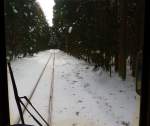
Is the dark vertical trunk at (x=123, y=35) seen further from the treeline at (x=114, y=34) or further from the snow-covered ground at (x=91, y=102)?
the snow-covered ground at (x=91, y=102)

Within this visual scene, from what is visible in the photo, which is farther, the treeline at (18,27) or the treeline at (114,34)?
the treeline at (114,34)

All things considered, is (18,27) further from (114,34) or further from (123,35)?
(123,35)

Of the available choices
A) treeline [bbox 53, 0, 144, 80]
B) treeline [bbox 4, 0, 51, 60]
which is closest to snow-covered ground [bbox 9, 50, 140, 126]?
treeline [bbox 53, 0, 144, 80]

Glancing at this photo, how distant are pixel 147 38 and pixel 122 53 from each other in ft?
38.3

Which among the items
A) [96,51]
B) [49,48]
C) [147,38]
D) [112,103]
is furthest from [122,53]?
[49,48]

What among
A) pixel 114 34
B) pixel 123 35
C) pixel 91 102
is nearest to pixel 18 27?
pixel 114 34

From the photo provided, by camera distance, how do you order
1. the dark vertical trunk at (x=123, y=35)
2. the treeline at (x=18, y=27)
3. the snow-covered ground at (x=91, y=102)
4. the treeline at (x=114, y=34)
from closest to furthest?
1. the treeline at (x=18, y=27)
2. the snow-covered ground at (x=91, y=102)
3. the treeline at (x=114, y=34)
4. the dark vertical trunk at (x=123, y=35)

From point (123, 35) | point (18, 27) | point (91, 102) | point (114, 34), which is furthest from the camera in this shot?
point (18, 27)

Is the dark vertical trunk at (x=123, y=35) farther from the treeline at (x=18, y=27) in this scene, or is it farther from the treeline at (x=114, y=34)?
the treeline at (x=18, y=27)

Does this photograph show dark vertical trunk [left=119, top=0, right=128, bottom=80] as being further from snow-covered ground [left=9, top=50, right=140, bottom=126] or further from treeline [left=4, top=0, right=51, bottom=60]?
treeline [left=4, top=0, right=51, bottom=60]

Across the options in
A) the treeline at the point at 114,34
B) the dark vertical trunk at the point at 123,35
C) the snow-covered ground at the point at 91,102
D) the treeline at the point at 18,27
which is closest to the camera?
the treeline at the point at 18,27

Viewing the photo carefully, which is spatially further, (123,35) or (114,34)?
(114,34)

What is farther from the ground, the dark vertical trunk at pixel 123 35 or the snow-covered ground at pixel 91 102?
the dark vertical trunk at pixel 123 35

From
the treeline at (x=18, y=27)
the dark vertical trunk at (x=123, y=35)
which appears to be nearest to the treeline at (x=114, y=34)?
the dark vertical trunk at (x=123, y=35)
